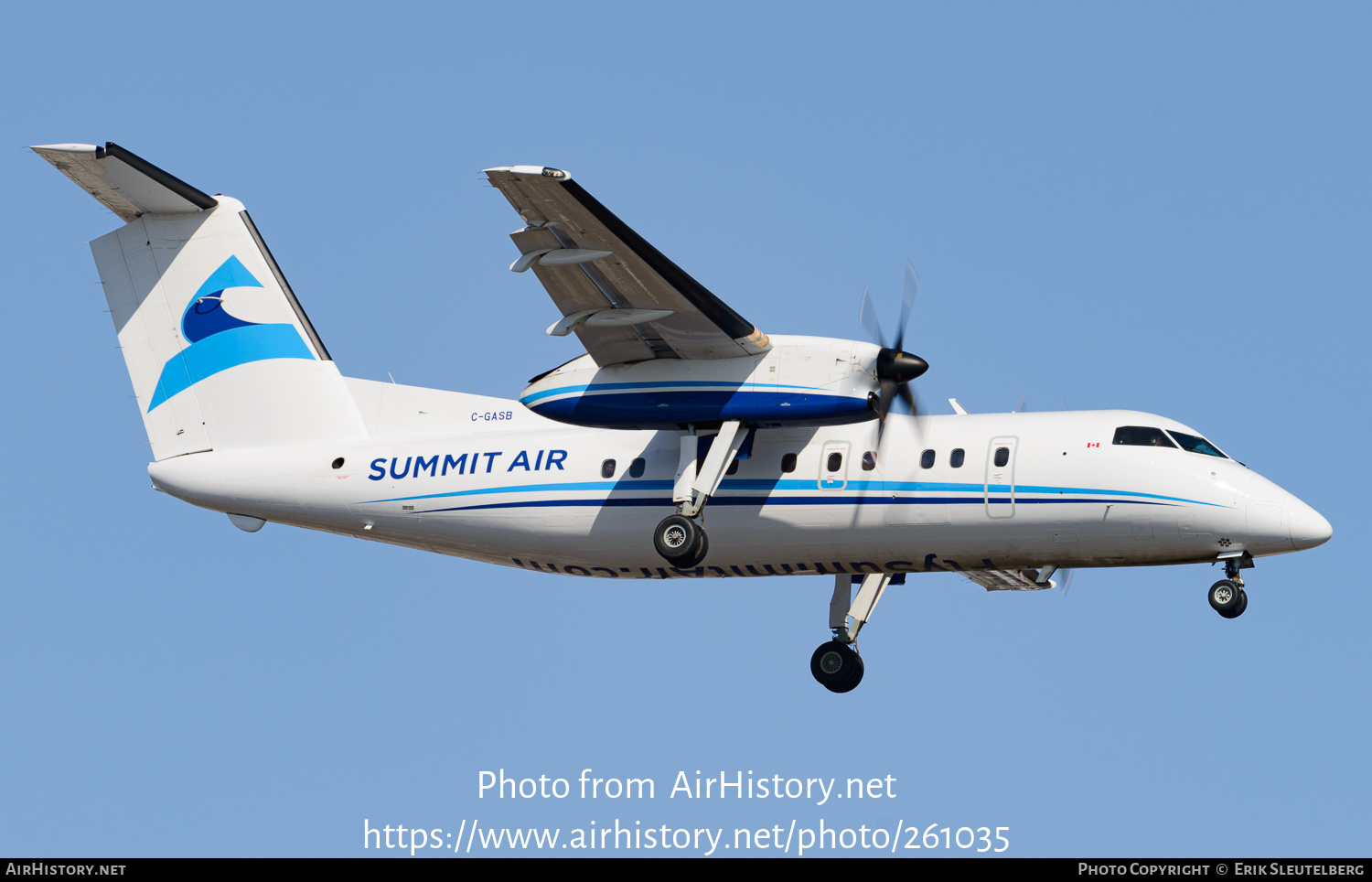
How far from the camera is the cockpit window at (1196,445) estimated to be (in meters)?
17.3

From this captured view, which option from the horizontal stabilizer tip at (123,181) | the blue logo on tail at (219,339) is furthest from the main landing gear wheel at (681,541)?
the horizontal stabilizer tip at (123,181)

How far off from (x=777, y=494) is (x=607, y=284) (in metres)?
3.16

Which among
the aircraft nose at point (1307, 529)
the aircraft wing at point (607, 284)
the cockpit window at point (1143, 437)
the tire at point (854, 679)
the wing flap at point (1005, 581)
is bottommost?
the tire at point (854, 679)

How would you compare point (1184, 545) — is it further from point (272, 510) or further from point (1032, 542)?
point (272, 510)

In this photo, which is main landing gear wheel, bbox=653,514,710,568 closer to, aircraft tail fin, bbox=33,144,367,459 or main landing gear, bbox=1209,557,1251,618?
aircraft tail fin, bbox=33,144,367,459

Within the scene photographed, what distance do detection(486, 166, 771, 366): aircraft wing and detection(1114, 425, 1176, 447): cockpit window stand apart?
3961 millimetres

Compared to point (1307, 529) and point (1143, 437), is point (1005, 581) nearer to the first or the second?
point (1143, 437)

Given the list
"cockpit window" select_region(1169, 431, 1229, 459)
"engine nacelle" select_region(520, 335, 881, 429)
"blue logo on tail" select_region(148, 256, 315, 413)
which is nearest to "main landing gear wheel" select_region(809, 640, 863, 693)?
"engine nacelle" select_region(520, 335, 881, 429)

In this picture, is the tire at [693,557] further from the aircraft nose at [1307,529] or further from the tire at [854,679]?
the aircraft nose at [1307,529]

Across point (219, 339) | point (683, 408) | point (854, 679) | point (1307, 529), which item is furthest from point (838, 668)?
point (219, 339)

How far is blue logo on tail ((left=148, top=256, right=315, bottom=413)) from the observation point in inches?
818

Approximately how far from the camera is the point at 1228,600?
16734 millimetres

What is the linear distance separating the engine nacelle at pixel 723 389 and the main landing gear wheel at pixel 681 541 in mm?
1112
